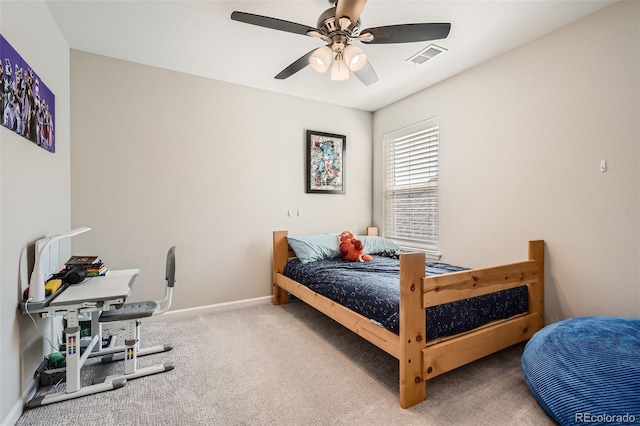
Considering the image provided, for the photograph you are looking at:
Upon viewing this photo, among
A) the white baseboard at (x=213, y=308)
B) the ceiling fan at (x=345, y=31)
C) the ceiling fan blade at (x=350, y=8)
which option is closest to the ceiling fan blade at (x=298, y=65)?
the ceiling fan at (x=345, y=31)

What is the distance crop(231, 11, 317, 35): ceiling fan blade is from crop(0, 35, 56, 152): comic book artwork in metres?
1.18

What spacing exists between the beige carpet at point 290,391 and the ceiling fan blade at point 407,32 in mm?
2186

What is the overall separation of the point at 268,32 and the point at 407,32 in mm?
1139

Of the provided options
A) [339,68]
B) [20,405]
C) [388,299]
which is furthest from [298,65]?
[20,405]

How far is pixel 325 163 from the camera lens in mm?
3879

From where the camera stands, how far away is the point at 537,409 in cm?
162

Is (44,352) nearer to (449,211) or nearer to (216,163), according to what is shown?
(216,163)

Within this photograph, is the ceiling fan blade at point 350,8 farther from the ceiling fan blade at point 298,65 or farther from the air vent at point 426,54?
the air vent at point 426,54

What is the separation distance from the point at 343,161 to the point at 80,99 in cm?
286

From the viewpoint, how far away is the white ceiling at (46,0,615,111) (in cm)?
206

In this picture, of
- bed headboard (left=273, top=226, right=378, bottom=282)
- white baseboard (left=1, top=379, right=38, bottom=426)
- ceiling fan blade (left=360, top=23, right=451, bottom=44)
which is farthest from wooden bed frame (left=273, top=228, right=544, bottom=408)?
white baseboard (left=1, top=379, right=38, bottom=426)

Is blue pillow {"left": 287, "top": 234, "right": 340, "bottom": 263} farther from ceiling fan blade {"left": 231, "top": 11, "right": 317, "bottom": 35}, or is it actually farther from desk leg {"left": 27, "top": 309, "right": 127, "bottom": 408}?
ceiling fan blade {"left": 231, "top": 11, "right": 317, "bottom": 35}

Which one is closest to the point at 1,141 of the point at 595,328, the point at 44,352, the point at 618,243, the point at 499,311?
the point at 44,352

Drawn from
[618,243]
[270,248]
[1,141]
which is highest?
[1,141]
